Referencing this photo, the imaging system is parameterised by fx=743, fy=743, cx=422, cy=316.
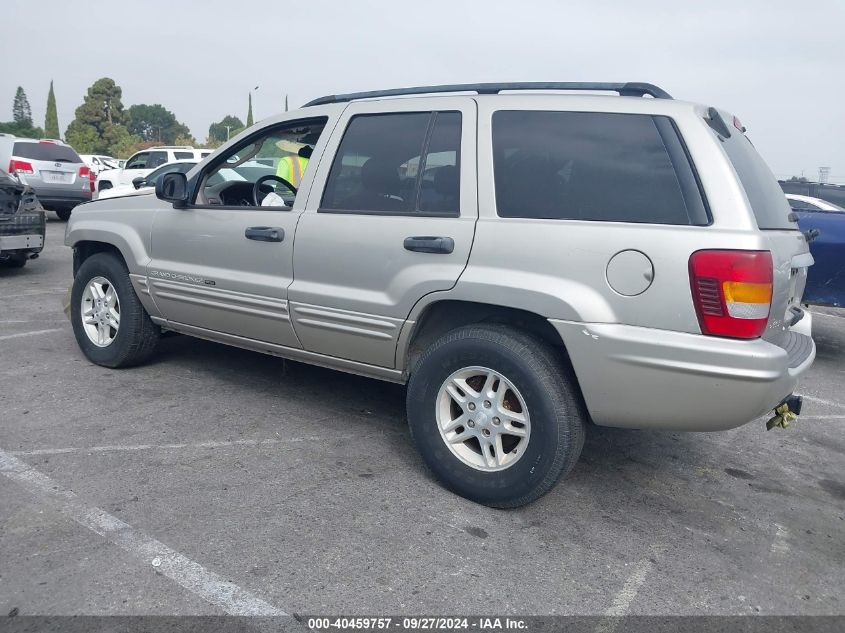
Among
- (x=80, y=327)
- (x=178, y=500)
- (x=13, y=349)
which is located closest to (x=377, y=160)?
(x=178, y=500)

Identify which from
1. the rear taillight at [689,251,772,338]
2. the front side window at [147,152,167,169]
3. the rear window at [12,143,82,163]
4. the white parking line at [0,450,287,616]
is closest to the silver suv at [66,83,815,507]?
the rear taillight at [689,251,772,338]

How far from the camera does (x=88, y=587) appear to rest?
2578 mm

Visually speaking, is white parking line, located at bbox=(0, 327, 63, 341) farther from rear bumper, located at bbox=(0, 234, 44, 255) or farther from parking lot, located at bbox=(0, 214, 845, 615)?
rear bumper, located at bbox=(0, 234, 44, 255)

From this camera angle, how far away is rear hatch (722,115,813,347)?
118 inches

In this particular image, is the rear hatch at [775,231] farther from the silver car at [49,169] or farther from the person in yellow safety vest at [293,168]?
the silver car at [49,169]

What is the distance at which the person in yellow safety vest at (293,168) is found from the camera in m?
4.32

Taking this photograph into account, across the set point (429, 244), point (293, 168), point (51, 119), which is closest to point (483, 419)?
point (429, 244)

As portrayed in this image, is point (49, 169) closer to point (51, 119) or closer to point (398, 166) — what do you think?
point (398, 166)

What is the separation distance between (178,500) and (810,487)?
3.12m

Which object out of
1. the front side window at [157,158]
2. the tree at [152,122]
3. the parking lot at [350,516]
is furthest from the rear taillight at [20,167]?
the tree at [152,122]

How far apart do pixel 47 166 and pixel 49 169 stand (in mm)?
64

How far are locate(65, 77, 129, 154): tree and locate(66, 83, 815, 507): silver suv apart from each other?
61.5 metres

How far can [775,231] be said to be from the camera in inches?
126

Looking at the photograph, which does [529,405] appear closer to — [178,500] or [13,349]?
[178,500]
